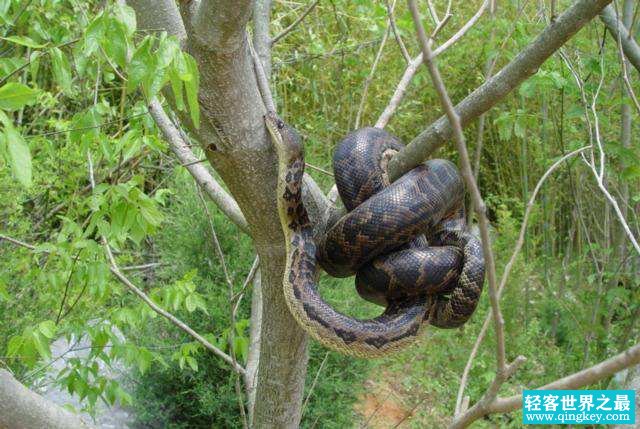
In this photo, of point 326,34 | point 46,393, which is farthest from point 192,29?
point 326,34

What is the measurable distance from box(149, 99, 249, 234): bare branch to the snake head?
480 millimetres

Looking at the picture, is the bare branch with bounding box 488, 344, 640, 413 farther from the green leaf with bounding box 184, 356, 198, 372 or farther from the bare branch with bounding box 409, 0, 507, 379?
the green leaf with bounding box 184, 356, 198, 372

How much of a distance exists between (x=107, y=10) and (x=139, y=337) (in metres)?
3.79

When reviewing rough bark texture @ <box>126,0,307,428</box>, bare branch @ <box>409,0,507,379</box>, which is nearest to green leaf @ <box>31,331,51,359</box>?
rough bark texture @ <box>126,0,307,428</box>

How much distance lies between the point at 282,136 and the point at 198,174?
2.54ft

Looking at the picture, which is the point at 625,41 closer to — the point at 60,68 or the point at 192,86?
the point at 192,86

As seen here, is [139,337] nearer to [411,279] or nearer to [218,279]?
[218,279]

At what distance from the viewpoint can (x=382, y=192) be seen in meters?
2.40

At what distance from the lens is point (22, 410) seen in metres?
1.98

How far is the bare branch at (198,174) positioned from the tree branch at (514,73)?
3.06 ft

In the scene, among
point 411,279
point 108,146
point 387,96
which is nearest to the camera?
point 411,279

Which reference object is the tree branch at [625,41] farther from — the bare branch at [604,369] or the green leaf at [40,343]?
the green leaf at [40,343]

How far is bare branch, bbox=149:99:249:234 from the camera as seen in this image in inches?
111

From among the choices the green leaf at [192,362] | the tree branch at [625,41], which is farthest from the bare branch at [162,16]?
the tree branch at [625,41]
